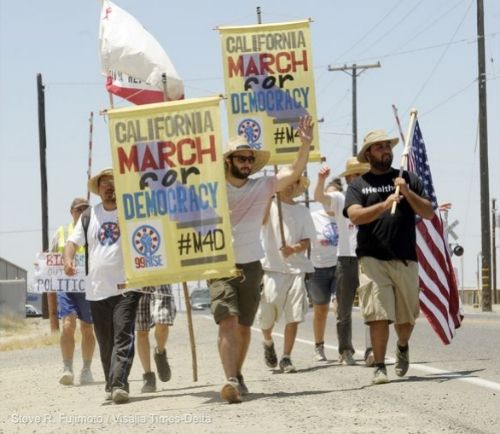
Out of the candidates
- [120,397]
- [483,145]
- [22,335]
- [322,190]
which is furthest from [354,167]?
[483,145]

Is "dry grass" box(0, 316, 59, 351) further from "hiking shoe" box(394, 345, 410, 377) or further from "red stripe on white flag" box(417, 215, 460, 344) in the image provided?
"hiking shoe" box(394, 345, 410, 377)

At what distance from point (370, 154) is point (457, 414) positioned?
10.8 ft

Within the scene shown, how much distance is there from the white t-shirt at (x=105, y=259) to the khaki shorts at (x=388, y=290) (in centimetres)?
199

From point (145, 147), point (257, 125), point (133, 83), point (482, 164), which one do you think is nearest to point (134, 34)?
point (133, 83)

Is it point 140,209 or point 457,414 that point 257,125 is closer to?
point 140,209

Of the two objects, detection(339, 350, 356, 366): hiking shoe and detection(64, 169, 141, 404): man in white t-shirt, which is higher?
detection(64, 169, 141, 404): man in white t-shirt

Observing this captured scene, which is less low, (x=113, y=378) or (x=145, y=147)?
(x=145, y=147)

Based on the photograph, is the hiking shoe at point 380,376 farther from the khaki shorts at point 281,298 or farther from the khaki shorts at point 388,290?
the khaki shorts at point 281,298

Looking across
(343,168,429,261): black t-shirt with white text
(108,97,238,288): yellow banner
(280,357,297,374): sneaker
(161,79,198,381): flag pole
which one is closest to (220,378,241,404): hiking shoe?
(108,97,238,288): yellow banner

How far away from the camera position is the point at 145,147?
1103cm

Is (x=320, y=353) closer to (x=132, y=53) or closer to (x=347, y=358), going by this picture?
(x=347, y=358)

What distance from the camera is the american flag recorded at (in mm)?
13227

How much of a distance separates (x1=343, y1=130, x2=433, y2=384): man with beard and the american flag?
4.42 feet

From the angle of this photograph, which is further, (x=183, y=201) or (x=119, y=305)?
(x=119, y=305)
